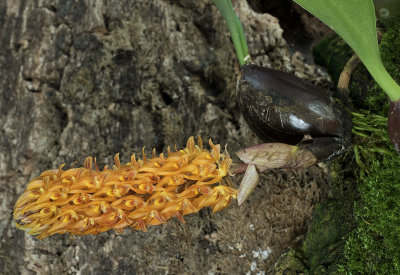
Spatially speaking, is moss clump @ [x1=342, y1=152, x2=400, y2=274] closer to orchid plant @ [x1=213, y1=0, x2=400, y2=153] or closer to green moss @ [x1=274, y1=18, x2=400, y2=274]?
green moss @ [x1=274, y1=18, x2=400, y2=274]

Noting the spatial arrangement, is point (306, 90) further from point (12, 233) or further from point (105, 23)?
point (12, 233)

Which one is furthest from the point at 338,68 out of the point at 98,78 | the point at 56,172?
the point at 56,172

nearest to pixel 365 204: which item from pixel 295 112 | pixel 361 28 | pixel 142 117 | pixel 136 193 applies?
pixel 295 112

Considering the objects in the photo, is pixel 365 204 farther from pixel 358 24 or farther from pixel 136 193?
pixel 136 193

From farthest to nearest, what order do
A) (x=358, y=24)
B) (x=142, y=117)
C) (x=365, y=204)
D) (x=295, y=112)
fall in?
(x=142, y=117) < (x=365, y=204) < (x=295, y=112) < (x=358, y=24)

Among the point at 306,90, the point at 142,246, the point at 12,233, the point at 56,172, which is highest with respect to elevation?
the point at 306,90

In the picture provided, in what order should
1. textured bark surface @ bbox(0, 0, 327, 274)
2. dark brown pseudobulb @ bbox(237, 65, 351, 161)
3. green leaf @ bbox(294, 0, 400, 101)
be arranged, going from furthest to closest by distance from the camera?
textured bark surface @ bbox(0, 0, 327, 274), dark brown pseudobulb @ bbox(237, 65, 351, 161), green leaf @ bbox(294, 0, 400, 101)

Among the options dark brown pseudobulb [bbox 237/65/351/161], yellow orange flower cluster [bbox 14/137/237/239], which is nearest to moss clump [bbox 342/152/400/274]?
dark brown pseudobulb [bbox 237/65/351/161]
